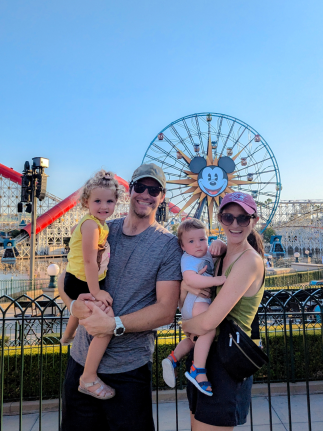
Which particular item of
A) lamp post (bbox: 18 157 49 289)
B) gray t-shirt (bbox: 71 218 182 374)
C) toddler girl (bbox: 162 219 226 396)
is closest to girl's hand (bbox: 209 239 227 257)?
toddler girl (bbox: 162 219 226 396)

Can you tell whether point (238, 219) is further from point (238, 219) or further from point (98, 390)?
point (98, 390)

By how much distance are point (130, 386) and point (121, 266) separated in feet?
2.08

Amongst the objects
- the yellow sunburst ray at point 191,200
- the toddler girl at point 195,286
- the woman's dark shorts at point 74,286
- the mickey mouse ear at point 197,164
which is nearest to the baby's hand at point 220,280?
the toddler girl at point 195,286

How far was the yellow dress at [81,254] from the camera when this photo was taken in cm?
195

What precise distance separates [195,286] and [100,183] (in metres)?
0.88

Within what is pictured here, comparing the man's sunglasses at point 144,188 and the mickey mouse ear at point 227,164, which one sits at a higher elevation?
the mickey mouse ear at point 227,164

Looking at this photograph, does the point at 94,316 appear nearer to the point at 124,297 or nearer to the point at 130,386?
the point at 124,297

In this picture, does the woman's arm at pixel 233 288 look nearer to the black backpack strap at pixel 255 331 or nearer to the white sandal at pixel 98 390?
the black backpack strap at pixel 255 331

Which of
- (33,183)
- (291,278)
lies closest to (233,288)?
(33,183)

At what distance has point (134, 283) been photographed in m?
1.87

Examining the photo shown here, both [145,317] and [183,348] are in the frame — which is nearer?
[145,317]

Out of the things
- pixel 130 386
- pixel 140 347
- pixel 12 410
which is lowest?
pixel 12 410

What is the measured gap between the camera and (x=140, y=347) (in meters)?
1.88

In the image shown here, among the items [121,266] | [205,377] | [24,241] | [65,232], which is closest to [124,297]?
[121,266]
